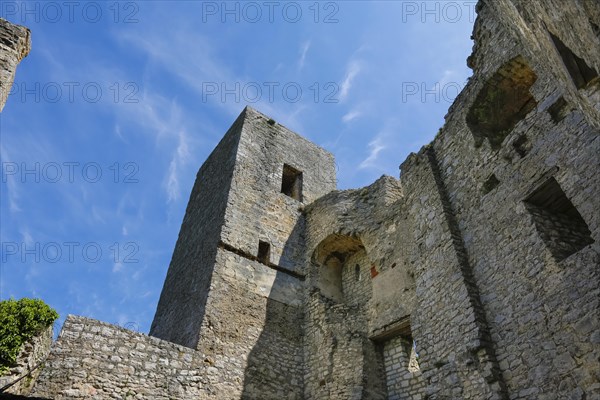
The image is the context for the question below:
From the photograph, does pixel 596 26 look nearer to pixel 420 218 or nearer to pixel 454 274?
pixel 454 274

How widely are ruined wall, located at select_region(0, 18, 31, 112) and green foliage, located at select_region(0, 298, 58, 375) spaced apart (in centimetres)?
305

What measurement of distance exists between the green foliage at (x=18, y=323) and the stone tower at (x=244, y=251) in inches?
111

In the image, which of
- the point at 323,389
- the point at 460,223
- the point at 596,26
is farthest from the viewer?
the point at 323,389

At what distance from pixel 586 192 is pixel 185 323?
8.00 meters

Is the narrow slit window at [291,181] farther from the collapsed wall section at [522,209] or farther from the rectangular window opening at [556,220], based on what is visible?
the rectangular window opening at [556,220]

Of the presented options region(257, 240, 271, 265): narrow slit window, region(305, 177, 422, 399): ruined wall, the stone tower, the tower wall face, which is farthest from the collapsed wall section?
the tower wall face

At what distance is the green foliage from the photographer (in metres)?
6.33

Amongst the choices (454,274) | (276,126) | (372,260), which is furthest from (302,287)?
(276,126)

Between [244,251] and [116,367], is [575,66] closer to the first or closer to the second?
[116,367]

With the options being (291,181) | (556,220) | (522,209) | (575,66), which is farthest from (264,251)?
(575,66)

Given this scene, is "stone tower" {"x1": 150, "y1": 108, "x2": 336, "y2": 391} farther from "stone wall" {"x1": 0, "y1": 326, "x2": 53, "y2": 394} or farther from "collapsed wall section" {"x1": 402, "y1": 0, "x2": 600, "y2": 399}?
"collapsed wall section" {"x1": 402, "y1": 0, "x2": 600, "y2": 399}

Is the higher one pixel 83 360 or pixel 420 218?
pixel 420 218

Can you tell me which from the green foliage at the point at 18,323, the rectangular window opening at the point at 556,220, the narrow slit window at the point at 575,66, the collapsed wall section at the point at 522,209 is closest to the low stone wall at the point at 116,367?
the green foliage at the point at 18,323

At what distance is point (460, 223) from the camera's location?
8.01 meters
